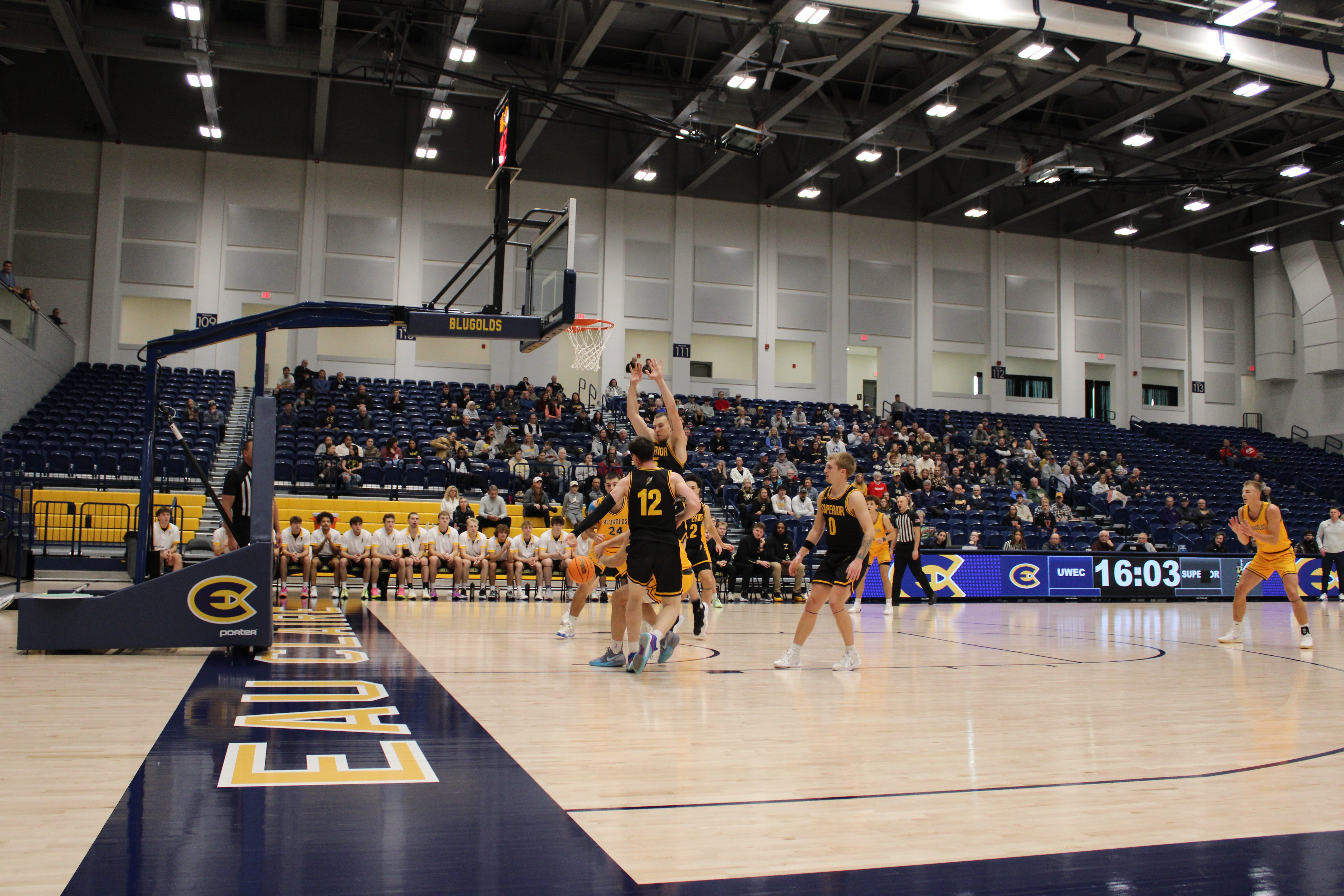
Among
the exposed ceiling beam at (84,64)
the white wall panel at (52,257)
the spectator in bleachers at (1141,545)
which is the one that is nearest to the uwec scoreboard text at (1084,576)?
the spectator in bleachers at (1141,545)

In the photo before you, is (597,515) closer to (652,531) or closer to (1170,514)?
(652,531)

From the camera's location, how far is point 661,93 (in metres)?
25.6

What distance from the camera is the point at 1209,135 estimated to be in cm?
2572

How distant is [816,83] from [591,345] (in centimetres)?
896

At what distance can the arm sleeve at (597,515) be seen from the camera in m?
7.21

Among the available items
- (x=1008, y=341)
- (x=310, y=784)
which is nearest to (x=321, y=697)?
(x=310, y=784)

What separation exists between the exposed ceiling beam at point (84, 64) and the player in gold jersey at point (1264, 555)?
72.2 ft

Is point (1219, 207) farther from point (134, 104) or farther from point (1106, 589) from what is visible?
point (134, 104)

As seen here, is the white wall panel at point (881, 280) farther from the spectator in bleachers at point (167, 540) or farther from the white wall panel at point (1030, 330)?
the spectator in bleachers at point (167, 540)

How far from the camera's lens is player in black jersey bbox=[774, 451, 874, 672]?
25.5ft

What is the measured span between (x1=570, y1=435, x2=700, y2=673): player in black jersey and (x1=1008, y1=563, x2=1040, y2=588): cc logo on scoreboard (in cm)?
1327

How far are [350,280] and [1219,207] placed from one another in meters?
27.5

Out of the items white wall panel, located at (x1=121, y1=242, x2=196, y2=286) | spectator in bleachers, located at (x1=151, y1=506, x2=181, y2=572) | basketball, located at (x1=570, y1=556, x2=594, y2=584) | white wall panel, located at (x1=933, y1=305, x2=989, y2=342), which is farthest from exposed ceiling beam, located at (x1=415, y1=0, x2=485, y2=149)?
white wall panel, located at (x1=933, y1=305, x2=989, y2=342)

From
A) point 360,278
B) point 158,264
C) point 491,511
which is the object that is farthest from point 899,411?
point 158,264
